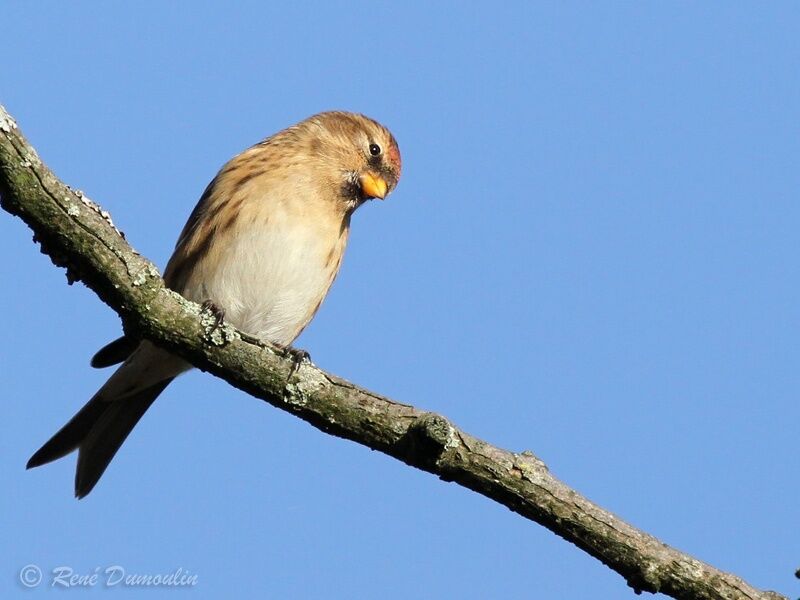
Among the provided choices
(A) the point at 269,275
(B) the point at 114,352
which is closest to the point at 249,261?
(A) the point at 269,275

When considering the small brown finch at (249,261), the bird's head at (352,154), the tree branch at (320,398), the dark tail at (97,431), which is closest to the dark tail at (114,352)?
the small brown finch at (249,261)

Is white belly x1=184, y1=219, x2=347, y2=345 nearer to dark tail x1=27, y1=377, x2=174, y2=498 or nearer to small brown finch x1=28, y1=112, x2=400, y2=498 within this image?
small brown finch x1=28, y1=112, x2=400, y2=498

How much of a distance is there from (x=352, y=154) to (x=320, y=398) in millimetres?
3002

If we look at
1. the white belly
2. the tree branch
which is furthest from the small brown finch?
the tree branch

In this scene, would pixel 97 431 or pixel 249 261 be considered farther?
pixel 97 431

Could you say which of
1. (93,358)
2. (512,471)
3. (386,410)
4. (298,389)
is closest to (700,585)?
(512,471)

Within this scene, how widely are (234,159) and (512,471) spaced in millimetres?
3468

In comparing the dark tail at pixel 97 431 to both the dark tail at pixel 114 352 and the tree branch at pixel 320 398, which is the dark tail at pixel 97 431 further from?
the tree branch at pixel 320 398

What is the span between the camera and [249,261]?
597 cm

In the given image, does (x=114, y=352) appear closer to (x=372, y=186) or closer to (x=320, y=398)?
(x=372, y=186)

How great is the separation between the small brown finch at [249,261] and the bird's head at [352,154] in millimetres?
11

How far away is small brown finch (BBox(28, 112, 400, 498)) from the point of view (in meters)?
5.98

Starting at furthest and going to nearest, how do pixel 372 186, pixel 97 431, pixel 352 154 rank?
pixel 352 154
pixel 372 186
pixel 97 431

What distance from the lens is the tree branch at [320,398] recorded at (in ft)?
12.3
